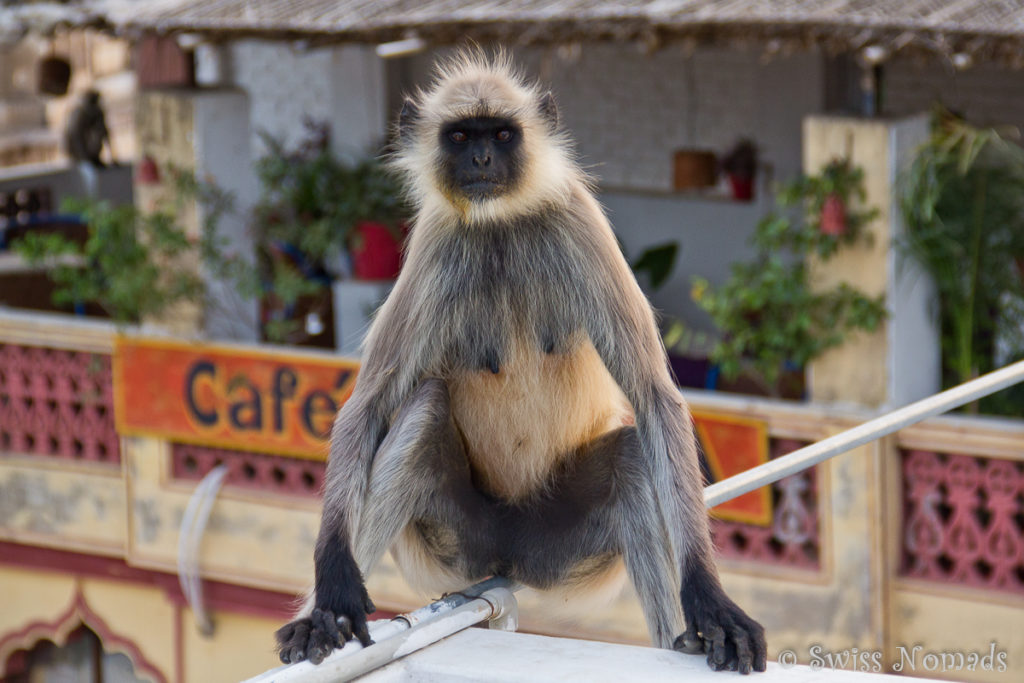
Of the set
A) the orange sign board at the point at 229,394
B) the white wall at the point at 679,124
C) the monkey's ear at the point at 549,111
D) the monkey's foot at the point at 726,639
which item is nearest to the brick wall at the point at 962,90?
the white wall at the point at 679,124

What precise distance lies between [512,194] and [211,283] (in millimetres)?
4984

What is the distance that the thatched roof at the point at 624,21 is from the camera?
5.73 meters

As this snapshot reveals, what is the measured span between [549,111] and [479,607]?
1437 millimetres

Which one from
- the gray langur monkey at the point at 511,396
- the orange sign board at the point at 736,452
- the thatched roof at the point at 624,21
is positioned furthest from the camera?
the orange sign board at the point at 736,452

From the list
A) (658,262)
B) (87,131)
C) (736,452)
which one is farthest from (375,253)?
(87,131)

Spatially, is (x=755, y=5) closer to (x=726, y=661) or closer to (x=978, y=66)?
(x=978, y=66)

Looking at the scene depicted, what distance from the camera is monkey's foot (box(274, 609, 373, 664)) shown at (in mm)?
2736

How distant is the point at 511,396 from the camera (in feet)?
11.8

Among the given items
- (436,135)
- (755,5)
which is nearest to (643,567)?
(436,135)

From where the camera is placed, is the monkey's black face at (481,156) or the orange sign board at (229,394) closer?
the monkey's black face at (481,156)

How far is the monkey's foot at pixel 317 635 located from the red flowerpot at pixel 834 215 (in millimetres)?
4078

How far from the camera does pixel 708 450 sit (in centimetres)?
690

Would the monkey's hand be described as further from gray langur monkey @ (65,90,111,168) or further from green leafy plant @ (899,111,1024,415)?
gray langur monkey @ (65,90,111,168)

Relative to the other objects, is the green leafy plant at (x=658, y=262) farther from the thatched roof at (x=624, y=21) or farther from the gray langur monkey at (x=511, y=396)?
the gray langur monkey at (x=511, y=396)
